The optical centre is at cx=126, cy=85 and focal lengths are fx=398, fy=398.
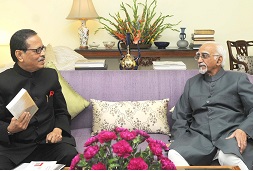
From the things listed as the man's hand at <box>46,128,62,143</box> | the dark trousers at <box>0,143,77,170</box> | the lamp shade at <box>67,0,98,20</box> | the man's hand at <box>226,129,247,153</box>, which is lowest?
the dark trousers at <box>0,143,77,170</box>

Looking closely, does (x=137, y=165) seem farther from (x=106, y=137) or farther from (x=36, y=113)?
(x=36, y=113)

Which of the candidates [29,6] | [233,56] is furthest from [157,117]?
[29,6]

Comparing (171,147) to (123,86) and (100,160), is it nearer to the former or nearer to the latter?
(123,86)

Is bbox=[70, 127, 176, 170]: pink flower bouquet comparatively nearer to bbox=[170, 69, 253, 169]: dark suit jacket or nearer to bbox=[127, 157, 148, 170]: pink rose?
bbox=[127, 157, 148, 170]: pink rose

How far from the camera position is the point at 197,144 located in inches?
97.3

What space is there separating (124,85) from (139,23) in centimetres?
230

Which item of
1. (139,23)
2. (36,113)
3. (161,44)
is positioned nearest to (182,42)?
(161,44)

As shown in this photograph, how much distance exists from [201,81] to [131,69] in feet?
2.24

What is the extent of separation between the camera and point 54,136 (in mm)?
2305

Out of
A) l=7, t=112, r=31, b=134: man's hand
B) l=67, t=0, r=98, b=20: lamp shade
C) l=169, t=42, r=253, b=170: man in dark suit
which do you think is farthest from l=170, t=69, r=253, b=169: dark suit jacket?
l=67, t=0, r=98, b=20: lamp shade

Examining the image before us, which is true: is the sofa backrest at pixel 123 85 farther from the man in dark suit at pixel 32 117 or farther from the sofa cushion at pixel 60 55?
the sofa cushion at pixel 60 55

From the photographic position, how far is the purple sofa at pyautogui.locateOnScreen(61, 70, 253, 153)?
2.93 metres

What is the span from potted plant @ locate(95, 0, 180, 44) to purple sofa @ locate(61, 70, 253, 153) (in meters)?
1.94

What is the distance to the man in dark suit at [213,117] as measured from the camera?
92.7 inches
